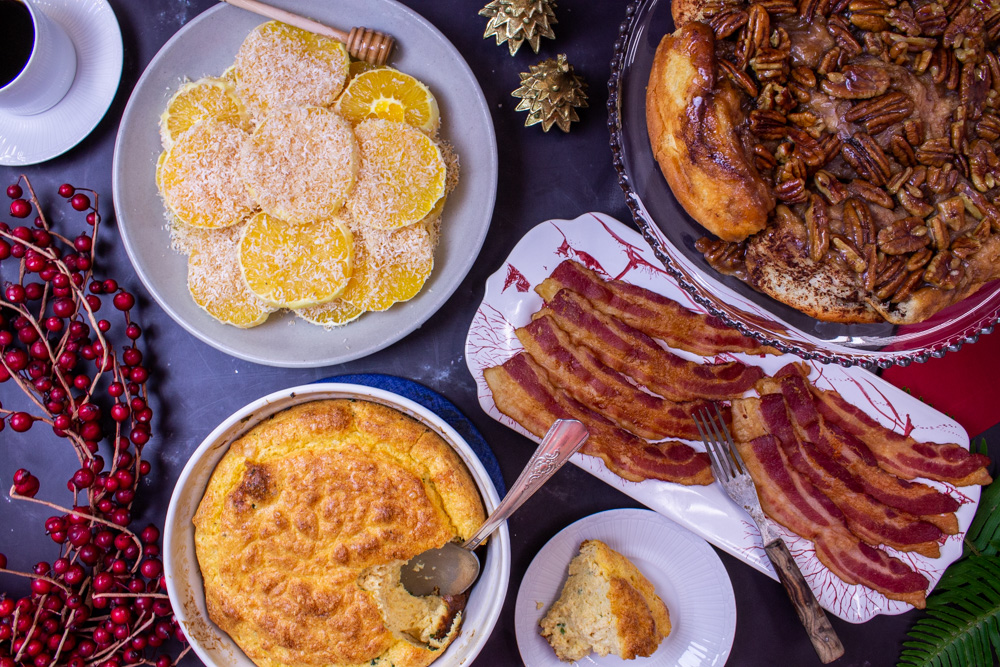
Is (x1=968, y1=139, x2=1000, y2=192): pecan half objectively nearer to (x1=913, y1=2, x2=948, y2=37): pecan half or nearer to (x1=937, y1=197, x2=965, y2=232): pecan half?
(x1=937, y1=197, x2=965, y2=232): pecan half

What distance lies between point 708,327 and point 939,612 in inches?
58.1

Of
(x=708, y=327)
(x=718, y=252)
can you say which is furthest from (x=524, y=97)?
(x=708, y=327)

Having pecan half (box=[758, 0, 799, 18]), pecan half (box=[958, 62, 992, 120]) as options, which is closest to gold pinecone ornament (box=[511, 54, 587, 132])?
pecan half (box=[758, 0, 799, 18])

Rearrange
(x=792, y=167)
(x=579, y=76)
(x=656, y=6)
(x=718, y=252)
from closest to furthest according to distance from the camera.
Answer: (x=792, y=167), (x=718, y=252), (x=656, y=6), (x=579, y=76)

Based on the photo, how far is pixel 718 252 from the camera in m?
1.77

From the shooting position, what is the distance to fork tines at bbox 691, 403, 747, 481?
232 centimetres

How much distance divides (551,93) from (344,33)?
78 centimetres

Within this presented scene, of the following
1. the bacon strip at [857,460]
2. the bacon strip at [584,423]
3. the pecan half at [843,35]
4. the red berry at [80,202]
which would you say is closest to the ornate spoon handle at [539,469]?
the bacon strip at [584,423]

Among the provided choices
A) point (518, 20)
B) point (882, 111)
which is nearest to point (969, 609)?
point (882, 111)

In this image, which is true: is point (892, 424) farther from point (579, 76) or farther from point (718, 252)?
point (579, 76)

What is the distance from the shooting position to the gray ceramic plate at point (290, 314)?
223 centimetres

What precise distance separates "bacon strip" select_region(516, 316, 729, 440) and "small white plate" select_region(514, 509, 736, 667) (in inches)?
13.4

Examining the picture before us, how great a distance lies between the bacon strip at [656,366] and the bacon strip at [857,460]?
0.44 ft

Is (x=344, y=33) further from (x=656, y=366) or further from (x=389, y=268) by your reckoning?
(x=656, y=366)
